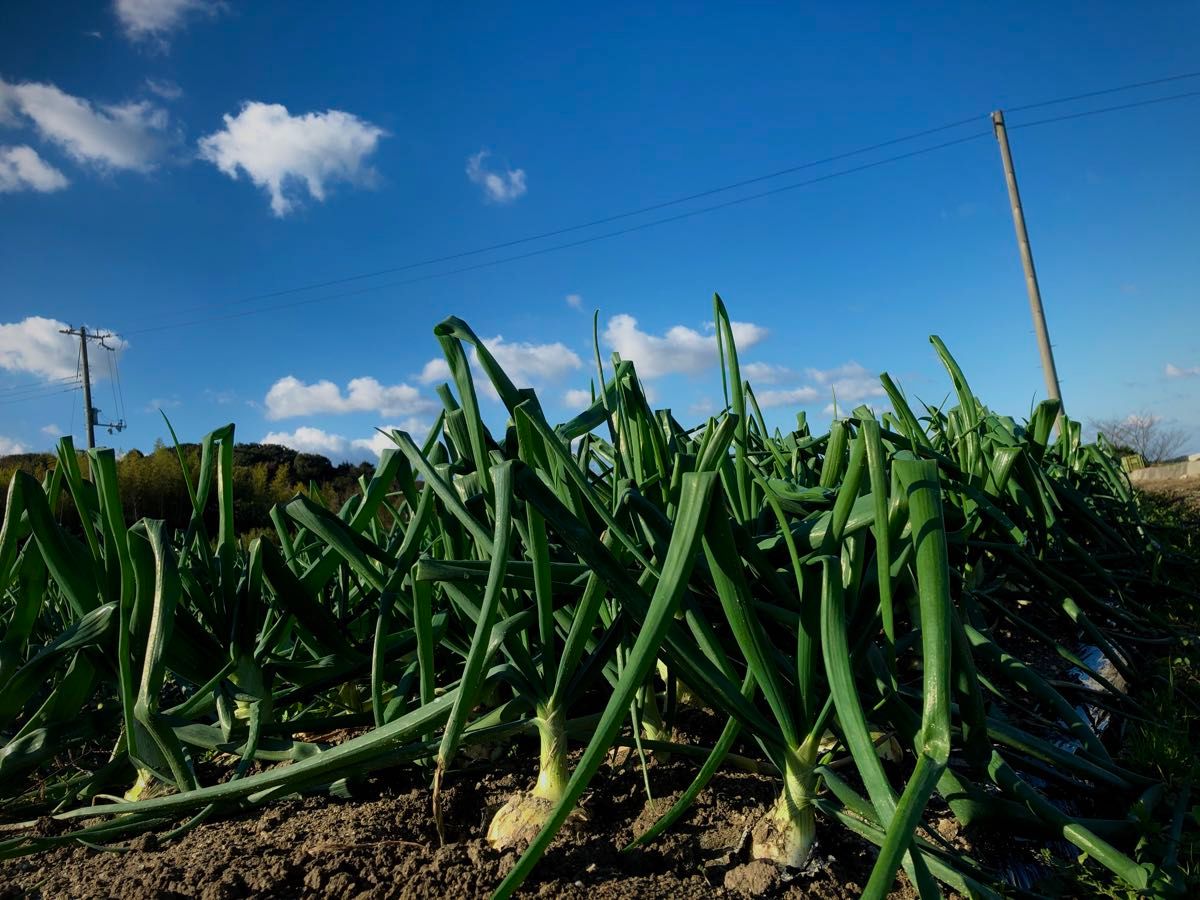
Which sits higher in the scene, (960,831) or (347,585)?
(347,585)

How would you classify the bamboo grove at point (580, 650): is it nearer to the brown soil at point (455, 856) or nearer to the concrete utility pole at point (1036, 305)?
the brown soil at point (455, 856)

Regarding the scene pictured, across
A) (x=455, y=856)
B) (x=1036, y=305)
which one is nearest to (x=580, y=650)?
(x=455, y=856)

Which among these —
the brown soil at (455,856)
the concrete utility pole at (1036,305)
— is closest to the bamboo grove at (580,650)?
the brown soil at (455,856)

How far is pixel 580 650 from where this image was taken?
59 cm

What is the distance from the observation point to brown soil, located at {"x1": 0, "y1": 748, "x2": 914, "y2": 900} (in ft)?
1.80

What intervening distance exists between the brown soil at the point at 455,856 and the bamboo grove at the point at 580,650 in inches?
0.9

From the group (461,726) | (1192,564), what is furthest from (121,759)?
(1192,564)

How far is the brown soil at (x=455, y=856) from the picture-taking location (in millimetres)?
550

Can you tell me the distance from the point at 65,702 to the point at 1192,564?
81.6 inches

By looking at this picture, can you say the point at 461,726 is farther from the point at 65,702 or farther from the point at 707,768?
the point at 65,702

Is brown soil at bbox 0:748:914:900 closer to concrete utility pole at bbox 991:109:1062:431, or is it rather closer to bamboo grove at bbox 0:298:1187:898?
bamboo grove at bbox 0:298:1187:898

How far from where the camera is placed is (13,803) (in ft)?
2.61

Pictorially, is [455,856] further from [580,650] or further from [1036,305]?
[1036,305]

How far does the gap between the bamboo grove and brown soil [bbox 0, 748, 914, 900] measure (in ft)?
0.08
